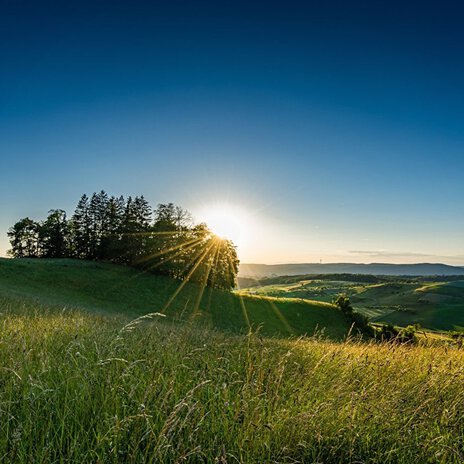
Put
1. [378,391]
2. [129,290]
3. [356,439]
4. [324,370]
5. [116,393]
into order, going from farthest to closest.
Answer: [129,290], [324,370], [378,391], [116,393], [356,439]

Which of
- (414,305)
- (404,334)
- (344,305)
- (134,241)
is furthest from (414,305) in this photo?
(404,334)

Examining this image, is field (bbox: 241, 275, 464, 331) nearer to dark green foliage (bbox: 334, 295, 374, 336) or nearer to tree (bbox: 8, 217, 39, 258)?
dark green foliage (bbox: 334, 295, 374, 336)

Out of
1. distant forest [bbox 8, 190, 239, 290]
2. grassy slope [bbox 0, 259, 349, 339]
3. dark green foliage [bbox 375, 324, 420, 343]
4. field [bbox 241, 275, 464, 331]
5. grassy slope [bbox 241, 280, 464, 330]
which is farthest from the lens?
grassy slope [bbox 241, 280, 464, 330]

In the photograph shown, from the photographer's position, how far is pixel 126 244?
207 ft

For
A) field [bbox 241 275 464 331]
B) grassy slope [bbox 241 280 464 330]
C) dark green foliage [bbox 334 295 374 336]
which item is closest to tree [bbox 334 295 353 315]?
dark green foliage [bbox 334 295 374 336]

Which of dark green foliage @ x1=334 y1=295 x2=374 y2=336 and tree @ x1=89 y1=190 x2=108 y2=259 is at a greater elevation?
tree @ x1=89 y1=190 x2=108 y2=259

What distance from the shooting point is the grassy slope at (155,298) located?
135 feet

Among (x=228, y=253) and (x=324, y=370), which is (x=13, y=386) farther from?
(x=228, y=253)

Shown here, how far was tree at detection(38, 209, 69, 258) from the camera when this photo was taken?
73.8m

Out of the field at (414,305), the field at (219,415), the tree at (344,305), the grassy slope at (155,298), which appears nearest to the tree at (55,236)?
the grassy slope at (155,298)

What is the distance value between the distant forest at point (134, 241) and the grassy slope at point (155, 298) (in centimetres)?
430

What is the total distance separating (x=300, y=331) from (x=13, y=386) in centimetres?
4911

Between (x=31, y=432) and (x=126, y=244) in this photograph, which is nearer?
(x=31, y=432)

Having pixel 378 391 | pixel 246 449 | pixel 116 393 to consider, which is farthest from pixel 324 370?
pixel 116 393
